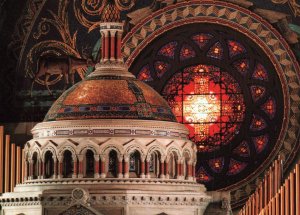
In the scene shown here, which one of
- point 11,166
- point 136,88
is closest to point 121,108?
point 136,88

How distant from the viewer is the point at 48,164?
39469mm

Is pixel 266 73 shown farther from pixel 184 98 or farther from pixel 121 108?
pixel 121 108

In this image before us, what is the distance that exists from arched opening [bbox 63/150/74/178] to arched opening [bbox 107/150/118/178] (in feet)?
2.47

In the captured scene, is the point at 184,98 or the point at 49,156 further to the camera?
the point at 184,98

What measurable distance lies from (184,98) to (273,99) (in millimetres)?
2100

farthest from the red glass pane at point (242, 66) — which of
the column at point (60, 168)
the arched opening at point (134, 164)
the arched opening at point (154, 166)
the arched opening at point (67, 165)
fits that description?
the column at point (60, 168)

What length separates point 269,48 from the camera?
44500 millimetres

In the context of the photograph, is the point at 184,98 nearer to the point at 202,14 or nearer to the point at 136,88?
the point at 202,14

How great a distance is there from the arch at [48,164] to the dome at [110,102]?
0.74 m

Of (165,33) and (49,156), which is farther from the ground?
(165,33)

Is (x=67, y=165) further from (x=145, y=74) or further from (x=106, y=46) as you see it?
(x=145, y=74)

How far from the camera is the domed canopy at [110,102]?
39031 millimetres

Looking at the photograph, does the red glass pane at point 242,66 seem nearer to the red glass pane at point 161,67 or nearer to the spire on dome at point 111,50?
the red glass pane at point 161,67

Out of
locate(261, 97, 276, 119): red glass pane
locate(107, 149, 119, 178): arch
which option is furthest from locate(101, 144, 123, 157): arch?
locate(261, 97, 276, 119): red glass pane
